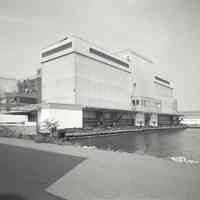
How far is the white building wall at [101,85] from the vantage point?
44.0 meters

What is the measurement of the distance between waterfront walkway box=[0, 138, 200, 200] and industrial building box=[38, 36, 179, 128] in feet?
83.8

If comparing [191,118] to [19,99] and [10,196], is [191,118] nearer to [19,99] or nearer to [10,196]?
[19,99]

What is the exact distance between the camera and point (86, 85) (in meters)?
45.0

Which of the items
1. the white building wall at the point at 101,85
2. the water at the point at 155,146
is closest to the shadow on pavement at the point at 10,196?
the water at the point at 155,146

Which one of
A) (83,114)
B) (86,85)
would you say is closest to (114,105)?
(86,85)

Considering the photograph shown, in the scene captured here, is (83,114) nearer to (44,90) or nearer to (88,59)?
(88,59)

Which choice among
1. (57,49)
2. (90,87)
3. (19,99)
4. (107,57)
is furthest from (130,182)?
(19,99)

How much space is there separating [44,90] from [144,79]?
1414 inches

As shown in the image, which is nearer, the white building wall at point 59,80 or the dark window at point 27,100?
the white building wall at point 59,80

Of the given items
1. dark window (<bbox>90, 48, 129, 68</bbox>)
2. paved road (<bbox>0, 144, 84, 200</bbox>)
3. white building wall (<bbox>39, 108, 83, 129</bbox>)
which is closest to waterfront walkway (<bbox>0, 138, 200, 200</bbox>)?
paved road (<bbox>0, 144, 84, 200</bbox>)

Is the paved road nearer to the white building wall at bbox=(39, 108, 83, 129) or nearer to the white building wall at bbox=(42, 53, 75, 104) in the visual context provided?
the white building wall at bbox=(39, 108, 83, 129)

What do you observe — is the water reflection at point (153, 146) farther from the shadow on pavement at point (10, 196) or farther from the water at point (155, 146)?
the shadow on pavement at point (10, 196)

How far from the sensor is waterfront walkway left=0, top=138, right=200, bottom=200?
4199 millimetres

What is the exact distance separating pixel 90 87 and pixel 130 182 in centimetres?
4140
